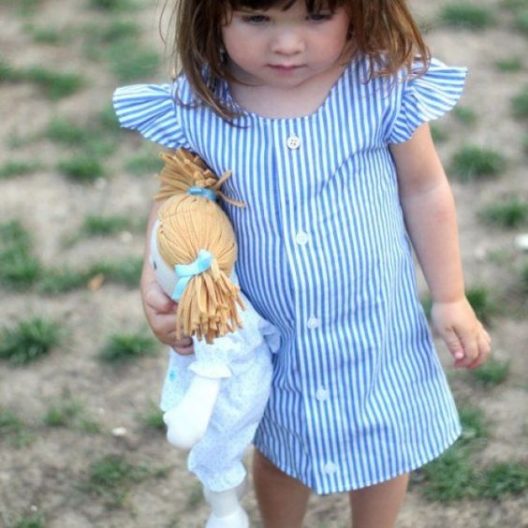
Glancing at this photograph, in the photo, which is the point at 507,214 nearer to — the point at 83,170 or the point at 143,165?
the point at 143,165

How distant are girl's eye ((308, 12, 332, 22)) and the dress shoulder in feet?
0.98

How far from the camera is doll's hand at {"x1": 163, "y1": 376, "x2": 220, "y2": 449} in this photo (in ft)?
5.50

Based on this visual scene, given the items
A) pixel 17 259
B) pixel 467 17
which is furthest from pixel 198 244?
pixel 467 17

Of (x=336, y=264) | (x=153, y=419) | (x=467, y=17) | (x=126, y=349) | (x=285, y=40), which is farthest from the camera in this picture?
(x=467, y=17)

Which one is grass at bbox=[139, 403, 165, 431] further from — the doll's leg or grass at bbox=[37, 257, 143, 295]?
the doll's leg

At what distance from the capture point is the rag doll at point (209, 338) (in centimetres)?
165

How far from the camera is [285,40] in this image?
1569mm

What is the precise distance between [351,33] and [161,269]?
46 centimetres

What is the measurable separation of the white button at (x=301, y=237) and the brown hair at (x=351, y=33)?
211 mm

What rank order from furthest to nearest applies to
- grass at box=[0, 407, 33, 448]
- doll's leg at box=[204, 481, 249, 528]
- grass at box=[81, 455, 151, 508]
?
grass at box=[0, 407, 33, 448] → grass at box=[81, 455, 151, 508] → doll's leg at box=[204, 481, 249, 528]

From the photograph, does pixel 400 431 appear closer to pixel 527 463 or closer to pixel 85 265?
pixel 527 463

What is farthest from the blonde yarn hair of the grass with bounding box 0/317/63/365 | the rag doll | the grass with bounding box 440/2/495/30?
the grass with bounding box 440/2/495/30

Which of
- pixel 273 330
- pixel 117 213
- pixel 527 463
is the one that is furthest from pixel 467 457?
pixel 117 213

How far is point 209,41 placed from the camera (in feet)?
5.55
